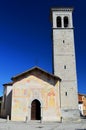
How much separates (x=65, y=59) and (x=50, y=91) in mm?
5641

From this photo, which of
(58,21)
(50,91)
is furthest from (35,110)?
(58,21)

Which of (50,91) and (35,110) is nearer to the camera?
(35,110)

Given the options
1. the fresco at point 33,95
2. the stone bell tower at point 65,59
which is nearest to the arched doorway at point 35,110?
the fresco at point 33,95

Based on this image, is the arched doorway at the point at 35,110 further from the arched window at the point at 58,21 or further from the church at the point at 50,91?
the arched window at the point at 58,21

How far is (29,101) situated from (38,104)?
1.25m

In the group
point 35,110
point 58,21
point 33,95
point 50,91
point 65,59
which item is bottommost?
point 35,110

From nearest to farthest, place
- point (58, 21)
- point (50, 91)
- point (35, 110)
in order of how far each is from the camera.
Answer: point (35, 110) → point (50, 91) → point (58, 21)

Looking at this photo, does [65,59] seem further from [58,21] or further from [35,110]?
[35,110]

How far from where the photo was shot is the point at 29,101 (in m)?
24.1

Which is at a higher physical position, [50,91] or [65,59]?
[65,59]

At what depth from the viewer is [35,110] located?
79.7 ft

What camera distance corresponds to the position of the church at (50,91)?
77.6 feet

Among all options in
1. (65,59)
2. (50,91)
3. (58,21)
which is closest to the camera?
(50,91)

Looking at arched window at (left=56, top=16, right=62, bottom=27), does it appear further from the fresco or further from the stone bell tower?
the fresco
